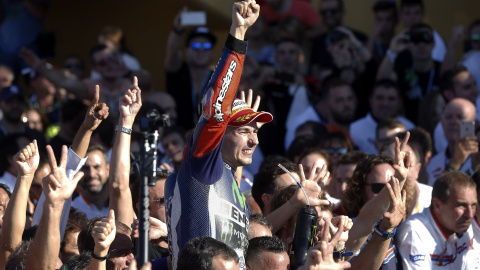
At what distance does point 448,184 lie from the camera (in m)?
6.55

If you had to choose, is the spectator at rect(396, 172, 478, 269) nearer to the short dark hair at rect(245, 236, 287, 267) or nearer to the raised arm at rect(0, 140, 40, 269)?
the short dark hair at rect(245, 236, 287, 267)

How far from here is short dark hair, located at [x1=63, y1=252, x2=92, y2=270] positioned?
4.89 m

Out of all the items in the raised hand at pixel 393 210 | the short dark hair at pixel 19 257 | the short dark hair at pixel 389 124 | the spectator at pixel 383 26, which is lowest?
the short dark hair at pixel 19 257

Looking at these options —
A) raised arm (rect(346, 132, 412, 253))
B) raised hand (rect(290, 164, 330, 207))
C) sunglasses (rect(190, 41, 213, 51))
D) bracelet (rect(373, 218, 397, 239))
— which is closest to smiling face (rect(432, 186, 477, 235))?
raised arm (rect(346, 132, 412, 253))

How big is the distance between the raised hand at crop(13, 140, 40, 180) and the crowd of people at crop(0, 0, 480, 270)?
0.05 feet

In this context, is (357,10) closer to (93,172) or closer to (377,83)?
(377,83)

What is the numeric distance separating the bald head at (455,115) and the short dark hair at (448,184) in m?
2.04

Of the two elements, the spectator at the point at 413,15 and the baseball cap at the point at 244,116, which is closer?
the baseball cap at the point at 244,116

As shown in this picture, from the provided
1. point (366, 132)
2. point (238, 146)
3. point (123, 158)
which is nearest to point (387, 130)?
point (366, 132)

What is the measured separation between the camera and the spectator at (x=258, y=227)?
5387 millimetres

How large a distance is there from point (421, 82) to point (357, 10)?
9.77ft

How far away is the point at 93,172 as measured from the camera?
7.50 m

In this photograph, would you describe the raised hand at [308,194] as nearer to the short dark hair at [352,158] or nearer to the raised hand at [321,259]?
the raised hand at [321,259]

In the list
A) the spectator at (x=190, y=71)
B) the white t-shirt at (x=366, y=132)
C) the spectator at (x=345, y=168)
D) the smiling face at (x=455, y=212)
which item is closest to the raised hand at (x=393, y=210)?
the smiling face at (x=455, y=212)
